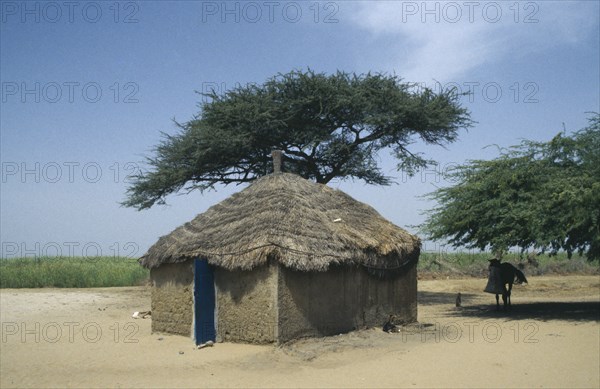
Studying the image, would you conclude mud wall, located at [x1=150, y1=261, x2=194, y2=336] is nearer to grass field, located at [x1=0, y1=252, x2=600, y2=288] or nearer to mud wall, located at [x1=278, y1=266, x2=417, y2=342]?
mud wall, located at [x1=278, y1=266, x2=417, y2=342]

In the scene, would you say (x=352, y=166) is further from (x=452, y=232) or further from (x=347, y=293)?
(x=347, y=293)

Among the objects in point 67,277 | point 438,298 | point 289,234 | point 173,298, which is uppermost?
point 289,234

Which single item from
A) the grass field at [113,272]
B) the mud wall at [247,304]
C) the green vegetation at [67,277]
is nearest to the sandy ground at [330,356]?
the mud wall at [247,304]

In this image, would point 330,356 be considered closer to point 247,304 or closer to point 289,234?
point 247,304

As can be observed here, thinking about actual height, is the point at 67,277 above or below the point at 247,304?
below

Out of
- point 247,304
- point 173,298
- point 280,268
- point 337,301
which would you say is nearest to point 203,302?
point 247,304

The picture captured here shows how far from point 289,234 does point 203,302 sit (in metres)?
2.43

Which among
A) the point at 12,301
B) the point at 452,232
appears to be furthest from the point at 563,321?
the point at 12,301

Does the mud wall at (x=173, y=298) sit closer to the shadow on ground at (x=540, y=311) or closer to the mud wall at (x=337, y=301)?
the mud wall at (x=337, y=301)

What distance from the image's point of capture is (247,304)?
12.0 metres

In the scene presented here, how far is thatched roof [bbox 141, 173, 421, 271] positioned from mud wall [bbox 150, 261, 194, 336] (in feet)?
1.01

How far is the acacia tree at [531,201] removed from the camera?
14852mm

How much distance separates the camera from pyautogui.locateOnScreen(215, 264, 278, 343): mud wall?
11.6 meters

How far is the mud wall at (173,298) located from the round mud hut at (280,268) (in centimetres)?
2
